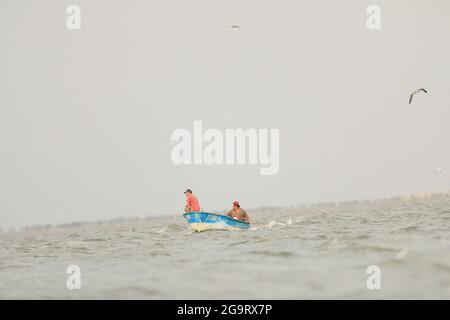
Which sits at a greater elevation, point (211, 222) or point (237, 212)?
point (237, 212)

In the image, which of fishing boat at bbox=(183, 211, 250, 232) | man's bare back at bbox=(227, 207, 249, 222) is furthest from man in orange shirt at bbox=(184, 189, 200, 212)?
man's bare back at bbox=(227, 207, 249, 222)

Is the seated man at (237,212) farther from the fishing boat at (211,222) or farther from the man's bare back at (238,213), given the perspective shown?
the fishing boat at (211,222)

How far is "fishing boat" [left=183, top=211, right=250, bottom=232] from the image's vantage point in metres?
27.7

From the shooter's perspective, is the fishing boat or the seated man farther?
the seated man

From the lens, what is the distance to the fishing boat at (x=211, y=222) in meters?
27.7

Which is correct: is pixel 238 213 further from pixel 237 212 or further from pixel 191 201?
pixel 191 201

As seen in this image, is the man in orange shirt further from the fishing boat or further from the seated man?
the seated man

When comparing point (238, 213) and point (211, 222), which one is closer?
point (211, 222)

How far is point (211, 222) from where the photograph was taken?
2800 cm

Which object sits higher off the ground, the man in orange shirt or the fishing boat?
the man in orange shirt

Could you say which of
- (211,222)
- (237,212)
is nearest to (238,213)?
(237,212)

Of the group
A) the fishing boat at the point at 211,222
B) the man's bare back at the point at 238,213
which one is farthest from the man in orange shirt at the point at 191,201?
the man's bare back at the point at 238,213

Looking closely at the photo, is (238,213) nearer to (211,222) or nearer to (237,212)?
(237,212)
